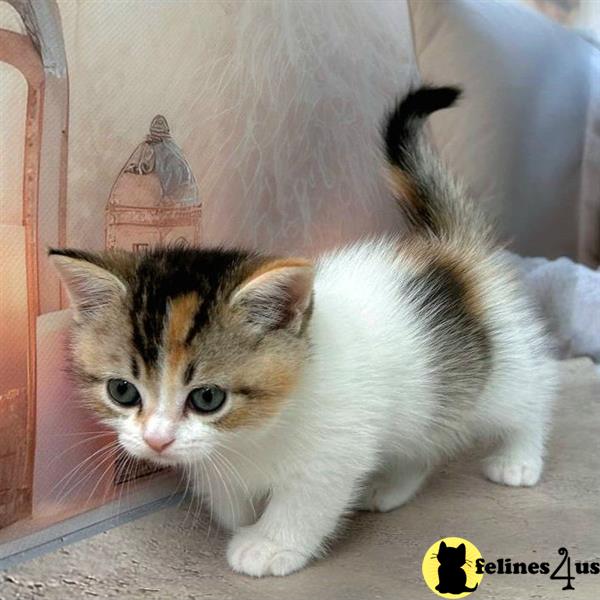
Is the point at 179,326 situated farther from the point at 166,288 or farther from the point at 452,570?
the point at 452,570

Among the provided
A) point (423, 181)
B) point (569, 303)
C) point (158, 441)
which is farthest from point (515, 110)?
point (158, 441)

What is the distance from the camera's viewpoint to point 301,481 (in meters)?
1.06

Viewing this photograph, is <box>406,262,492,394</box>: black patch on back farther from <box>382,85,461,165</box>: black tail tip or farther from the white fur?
<box>382,85,461,165</box>: black tail tip

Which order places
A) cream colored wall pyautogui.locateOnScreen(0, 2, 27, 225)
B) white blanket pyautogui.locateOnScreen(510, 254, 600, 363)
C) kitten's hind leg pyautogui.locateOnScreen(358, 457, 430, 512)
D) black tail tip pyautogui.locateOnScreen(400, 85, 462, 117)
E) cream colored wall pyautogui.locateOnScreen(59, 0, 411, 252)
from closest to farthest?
cream colored wall pyautogui.locateOnScreen(0, 2, 27, 225) → cream colored wall pyautogui.locateOnScreen(59, 0, 411, 252) → kitten's hind leg pyautogui.locateOnScreen(358, 457, 430, 512) → black tail tip pyautogui.locateOnScreen(400, 85, 462, 117) → white blanket pyautogui.locateOnScreen(510, 254, 600, 363)

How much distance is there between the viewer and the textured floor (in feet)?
3.31

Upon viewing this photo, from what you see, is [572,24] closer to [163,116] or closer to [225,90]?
[225,90]

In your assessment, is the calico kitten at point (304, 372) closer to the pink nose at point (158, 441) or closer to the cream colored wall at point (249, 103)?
the pink nose at point (158, 441)

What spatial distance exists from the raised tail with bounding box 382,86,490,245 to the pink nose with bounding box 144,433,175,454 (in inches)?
27.3

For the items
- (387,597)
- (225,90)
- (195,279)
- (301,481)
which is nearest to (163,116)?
(225,90)

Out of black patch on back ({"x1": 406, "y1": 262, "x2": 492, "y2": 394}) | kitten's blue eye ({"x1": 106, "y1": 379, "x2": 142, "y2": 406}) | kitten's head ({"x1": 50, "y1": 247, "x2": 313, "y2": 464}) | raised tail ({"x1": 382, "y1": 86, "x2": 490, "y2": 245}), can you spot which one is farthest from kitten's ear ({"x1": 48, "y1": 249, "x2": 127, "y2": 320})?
raised tail ({"x1": 382, "y1": 86, "x2": 490, "y2": 245})

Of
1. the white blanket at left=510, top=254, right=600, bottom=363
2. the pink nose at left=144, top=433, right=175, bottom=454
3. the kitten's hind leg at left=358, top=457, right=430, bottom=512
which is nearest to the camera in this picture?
the pink nose at left=144, top=433, right=175, bottom=454

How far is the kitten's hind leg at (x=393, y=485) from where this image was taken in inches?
49.7

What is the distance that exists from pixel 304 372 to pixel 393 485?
1.17 feet

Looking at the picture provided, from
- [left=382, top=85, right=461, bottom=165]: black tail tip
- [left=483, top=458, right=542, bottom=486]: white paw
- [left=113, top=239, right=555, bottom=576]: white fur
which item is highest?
[left=382, top=85, right=461, bottom=165]: black tail tip
